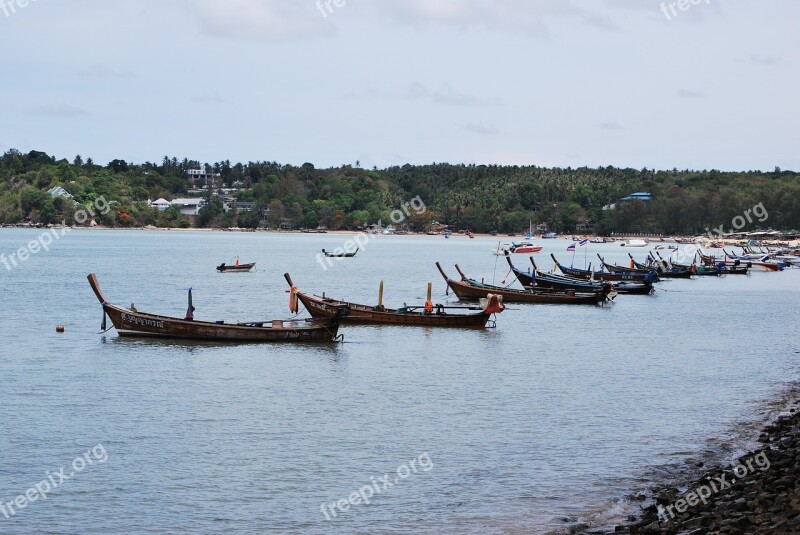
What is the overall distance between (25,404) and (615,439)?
16911 mm

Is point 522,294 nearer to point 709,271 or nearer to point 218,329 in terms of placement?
point 218,329

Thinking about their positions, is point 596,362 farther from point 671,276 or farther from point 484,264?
point 484,264

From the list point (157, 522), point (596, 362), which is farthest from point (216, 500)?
point (596, 362)

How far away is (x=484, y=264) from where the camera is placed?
12638cm

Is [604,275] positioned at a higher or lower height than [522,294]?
higher

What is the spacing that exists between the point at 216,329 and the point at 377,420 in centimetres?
1518
